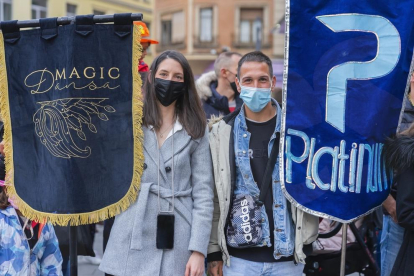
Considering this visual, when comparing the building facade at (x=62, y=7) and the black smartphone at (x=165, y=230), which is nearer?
the black smartphone at (x=165, y=230)

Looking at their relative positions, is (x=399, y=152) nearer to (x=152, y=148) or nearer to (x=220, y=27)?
(x=152, y=148)

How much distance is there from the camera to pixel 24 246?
3.85 metres

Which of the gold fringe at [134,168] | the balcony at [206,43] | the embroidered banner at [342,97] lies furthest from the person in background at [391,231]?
the balcony at [206,43]

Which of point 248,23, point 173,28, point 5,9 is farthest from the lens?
point 173,28

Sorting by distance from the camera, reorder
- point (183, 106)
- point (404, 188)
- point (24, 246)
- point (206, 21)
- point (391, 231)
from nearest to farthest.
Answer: point (404, 188) → point (183, 106) → point (391, 231) → point (24, 246) → point (206, 21)

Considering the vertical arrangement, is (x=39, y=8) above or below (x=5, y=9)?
above

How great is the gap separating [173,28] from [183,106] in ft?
99.7

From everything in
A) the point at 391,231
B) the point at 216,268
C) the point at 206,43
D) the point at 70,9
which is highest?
the point at 70,9

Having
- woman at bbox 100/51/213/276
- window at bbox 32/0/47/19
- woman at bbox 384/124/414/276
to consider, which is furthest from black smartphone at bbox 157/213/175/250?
window at bbox 32/0/47/19

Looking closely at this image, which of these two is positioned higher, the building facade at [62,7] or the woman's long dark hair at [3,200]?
the building facade at [62,7]

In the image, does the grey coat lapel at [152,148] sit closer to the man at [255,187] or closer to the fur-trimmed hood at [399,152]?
the man at [255,187]

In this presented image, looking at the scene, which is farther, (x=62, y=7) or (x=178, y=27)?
(x=178, y=27)

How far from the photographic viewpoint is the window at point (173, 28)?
32.8 meters

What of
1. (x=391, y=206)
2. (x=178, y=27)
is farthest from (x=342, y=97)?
(x=178, y=27)
